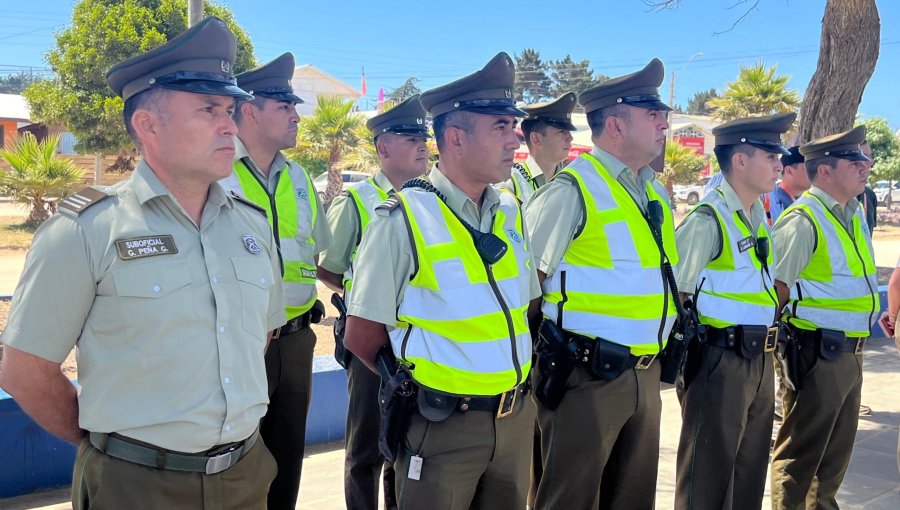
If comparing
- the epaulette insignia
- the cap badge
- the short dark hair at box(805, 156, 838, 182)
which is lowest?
the cap badge

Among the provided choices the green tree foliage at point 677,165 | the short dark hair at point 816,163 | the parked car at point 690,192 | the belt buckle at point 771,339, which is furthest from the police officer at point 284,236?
the parked car at point 690,192

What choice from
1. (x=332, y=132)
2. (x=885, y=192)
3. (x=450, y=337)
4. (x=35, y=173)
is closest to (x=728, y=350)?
(x=450, y=337)

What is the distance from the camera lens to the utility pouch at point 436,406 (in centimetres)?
279

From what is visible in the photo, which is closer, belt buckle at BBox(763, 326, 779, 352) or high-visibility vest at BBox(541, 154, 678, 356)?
high-visibility vest at BBox(541, 154, 678, 356)

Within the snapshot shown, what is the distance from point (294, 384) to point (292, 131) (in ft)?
4.18

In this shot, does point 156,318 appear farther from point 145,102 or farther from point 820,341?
point 820,341

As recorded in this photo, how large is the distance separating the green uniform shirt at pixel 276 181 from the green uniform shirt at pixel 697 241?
5.82 ft

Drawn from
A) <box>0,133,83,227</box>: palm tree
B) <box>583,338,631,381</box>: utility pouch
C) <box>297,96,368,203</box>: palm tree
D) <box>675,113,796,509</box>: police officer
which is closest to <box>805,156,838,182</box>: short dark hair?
<box>675,113,796,509</box>: police officer

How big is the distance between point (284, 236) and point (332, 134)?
15.2 metres

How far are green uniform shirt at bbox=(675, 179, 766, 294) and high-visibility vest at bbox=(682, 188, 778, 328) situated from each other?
3cm

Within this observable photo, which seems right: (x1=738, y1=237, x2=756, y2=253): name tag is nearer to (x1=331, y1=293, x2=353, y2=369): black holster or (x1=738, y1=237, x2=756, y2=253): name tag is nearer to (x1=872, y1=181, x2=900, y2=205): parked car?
(x1=331, y1=293, x2=353, y2=369): black holster

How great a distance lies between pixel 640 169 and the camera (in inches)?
150

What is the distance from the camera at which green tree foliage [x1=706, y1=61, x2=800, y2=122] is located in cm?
2225

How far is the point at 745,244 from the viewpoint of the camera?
13.0ft
